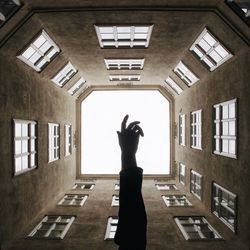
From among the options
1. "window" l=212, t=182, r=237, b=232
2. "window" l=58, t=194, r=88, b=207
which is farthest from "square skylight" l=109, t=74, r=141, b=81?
"window" l=212, t=182, r=237, b=232

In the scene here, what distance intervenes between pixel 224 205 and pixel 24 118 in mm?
10296

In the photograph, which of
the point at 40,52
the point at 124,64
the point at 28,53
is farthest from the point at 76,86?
the point at 28,53

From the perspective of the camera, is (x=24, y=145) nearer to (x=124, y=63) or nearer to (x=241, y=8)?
(x=124, y=63)

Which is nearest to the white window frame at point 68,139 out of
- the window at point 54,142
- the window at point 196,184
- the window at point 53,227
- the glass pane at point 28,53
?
the window at point 54,142

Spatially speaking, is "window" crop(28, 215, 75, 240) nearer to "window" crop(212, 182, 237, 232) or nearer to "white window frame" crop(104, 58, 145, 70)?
"window" crop(212, 182, 237, 232)

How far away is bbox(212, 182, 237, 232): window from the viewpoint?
1335 cm

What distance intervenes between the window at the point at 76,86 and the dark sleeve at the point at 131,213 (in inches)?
799

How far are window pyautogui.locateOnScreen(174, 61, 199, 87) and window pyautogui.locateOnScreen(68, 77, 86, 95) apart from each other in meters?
7.64

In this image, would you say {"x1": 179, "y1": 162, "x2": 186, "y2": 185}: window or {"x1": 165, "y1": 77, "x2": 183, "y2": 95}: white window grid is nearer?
{"x1": 165, "y1": 77, "x2": 183, "y2": 95}: white window grid

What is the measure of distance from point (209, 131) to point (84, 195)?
9.89m

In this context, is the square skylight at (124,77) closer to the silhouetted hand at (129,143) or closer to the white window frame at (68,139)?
the white window frame at (68,139)

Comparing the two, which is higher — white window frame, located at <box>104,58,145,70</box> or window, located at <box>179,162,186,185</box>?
white window frame, located at <box>104,58,145,70</box>

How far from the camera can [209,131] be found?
1711cm

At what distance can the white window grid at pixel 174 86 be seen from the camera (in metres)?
24.0
